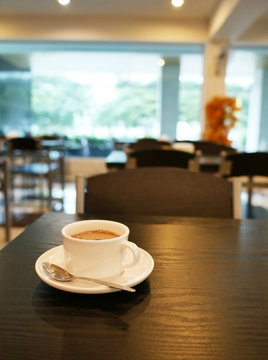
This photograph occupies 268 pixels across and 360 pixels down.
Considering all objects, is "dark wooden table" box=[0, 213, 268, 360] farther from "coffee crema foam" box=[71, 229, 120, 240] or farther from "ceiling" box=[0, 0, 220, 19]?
"ceiling" box=[0, 0, 220, 19]

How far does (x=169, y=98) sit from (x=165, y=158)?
5.16 metres

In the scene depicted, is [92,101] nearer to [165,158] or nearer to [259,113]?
[259,113]

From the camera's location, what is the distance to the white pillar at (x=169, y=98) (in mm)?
6410

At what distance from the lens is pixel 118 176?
0.94 metres

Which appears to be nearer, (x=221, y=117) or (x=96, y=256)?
(x=96, y=256)

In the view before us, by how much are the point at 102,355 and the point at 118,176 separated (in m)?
0.66

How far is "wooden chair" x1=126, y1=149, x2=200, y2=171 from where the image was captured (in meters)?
1.67

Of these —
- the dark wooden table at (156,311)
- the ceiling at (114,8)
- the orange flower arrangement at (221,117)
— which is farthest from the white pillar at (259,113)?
the dark wooden table at (156,311)

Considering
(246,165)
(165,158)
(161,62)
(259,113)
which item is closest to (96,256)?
(165,158)

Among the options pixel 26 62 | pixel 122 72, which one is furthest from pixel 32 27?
pixel 122 72

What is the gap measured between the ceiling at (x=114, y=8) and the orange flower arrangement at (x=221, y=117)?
136cm

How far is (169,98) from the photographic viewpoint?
6.54m

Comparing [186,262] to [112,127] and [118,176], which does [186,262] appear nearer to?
[118,176]

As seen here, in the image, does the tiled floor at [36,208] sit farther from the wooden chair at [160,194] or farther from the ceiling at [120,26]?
the ceiling at [120,26]
